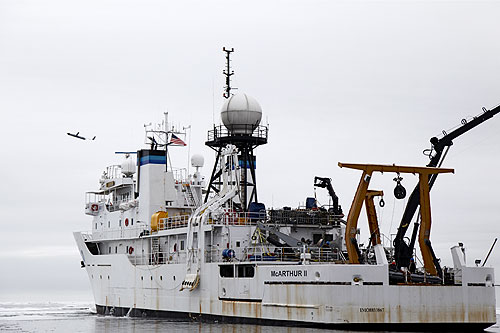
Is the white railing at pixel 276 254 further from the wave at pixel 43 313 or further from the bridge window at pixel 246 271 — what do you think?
the wave at pixel 43 313

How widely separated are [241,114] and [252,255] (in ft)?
30.4

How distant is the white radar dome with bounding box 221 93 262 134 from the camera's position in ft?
135

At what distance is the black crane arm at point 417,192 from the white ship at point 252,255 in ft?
0.17

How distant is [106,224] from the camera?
49.0 m

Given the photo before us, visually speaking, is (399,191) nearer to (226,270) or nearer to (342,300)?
(342,300)

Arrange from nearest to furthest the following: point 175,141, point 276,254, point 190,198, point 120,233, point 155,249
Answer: point 276,254 → point 155,249 → point 190,198 → point 120,233 → point 175,141

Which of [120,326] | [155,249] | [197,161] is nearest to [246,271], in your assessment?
[120,326]

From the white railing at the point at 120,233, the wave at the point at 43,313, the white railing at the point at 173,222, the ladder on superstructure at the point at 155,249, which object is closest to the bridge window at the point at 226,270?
the white railing at the point at 173,222

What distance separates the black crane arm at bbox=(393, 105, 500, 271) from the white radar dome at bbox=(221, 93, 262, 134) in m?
10.2

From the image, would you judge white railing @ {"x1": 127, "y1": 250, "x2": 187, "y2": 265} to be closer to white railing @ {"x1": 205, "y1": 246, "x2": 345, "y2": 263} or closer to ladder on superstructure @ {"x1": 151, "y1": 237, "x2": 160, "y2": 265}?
ladder on superstructure @ {"x1": 151, "y1": 237, "x2": 160, "y2": 265}

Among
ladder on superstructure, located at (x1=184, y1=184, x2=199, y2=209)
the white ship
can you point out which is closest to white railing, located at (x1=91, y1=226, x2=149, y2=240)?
the white ship

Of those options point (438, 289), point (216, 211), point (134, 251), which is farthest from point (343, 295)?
point (134, 251)

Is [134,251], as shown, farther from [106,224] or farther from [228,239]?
[228,239]

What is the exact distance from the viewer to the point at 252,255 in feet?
115
